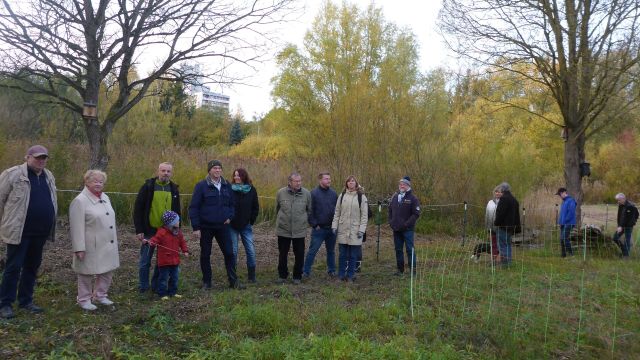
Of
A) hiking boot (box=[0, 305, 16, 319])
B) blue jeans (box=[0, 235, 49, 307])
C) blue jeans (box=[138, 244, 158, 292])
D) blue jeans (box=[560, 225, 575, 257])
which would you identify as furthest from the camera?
blue jeans (box=[560, 225, 575, 257])

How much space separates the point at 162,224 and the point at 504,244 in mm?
5778

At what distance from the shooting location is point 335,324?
16.3ft

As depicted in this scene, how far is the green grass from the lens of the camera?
167 inches

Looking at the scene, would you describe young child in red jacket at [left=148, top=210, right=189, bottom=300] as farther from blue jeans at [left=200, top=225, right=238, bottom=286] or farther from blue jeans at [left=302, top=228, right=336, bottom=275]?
blue jeans at [left=302, top=228, right=336, bottom=275]

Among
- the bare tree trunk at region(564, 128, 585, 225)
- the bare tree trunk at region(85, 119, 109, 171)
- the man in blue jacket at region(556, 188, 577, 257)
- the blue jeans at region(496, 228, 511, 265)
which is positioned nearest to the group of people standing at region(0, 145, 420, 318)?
the blue jeans at region(496, 228, 511, 265)

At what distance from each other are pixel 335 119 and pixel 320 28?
40.4 feet

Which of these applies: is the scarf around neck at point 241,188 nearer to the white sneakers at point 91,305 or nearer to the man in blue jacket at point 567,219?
the white sneakers at point 91,305

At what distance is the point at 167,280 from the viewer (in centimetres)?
598

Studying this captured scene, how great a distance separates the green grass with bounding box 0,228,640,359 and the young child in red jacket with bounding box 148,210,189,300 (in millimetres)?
206

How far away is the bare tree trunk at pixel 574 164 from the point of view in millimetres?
12984

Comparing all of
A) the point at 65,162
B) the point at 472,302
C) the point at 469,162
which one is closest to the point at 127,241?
the point at 65,162

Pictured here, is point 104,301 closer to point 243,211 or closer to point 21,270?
point 21,270

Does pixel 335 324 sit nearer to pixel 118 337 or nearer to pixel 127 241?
pixel 118 337

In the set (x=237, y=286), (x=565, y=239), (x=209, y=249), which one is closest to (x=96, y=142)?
(x=209, y=249)
